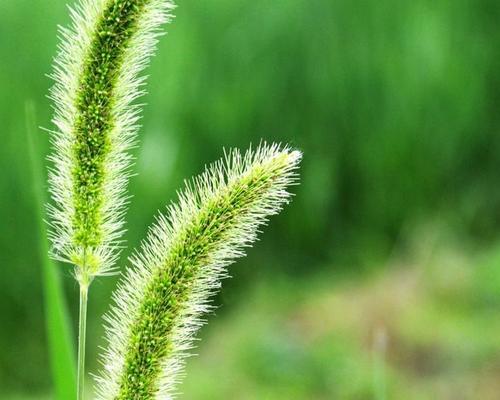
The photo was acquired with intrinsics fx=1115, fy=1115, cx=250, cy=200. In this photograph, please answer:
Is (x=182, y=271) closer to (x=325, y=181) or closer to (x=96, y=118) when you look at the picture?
(x=96, y=118)

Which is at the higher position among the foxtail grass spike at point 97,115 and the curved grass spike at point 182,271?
the foxtail grass spike at point 97,115

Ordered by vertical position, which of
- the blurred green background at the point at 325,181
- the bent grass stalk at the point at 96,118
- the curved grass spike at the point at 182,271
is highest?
the blurred green background at the point at 325,181

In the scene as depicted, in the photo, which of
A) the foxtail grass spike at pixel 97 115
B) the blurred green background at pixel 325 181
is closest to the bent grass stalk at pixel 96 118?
the foxtail grass spike at pixel 97 115

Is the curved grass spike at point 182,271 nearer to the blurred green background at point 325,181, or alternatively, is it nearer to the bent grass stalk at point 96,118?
the bent grass stalk at point 96,118

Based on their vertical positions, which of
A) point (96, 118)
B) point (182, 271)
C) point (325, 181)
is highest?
point (325, 181)

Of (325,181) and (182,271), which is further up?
(325,181)

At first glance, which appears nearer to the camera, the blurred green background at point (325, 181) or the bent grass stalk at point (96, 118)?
the bent grass stalk at point (96, 118)

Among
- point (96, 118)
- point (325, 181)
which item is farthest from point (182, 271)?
point (325, 181)
